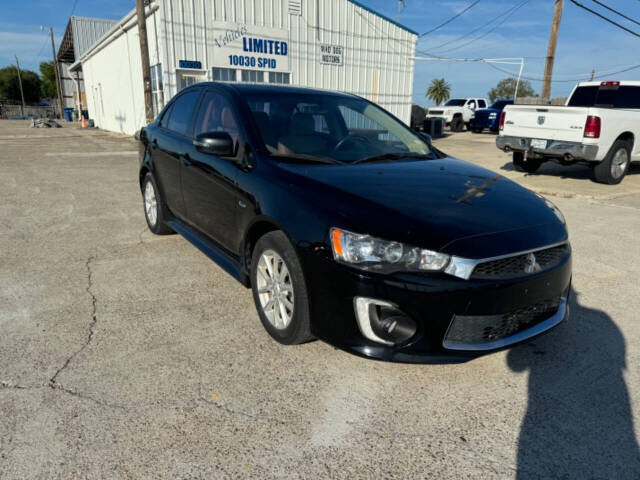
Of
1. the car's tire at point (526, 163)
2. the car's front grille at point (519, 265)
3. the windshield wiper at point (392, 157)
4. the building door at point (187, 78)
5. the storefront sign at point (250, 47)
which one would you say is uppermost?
the storefront sign at point (250, 47)

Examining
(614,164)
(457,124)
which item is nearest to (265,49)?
(614,164)

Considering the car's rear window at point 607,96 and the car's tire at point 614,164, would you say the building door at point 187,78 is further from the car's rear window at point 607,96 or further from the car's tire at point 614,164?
the car's tire at point 614,164

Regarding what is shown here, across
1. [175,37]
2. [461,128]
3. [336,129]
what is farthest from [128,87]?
[336,129]

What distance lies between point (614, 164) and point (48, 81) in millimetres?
98728

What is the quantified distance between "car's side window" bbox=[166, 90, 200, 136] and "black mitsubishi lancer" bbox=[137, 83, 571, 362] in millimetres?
427

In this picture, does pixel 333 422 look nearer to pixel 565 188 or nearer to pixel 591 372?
Answer: pixel 591 372

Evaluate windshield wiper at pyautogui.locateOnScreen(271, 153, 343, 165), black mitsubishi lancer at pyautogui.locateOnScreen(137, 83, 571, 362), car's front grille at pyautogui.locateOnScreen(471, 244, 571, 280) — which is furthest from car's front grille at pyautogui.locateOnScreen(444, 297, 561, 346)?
windshield wiper at pyautogui.locateOnScreen(271, 153, 343, 165)

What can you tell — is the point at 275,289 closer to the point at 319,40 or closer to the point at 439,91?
the point at 319,40

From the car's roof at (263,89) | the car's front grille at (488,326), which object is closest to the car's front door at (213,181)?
the car's roof at (263,89)

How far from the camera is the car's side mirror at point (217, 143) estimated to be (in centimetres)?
320

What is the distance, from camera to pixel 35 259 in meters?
4.52

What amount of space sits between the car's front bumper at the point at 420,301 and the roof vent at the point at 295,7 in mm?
17123

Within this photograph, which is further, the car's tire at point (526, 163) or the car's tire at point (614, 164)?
the car's tire at point (526, 163)

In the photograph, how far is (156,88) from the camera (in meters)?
17.2
